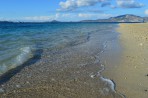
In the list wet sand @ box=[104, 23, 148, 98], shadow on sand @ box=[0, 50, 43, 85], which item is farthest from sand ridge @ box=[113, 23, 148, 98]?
shadow on sand @ box=[0, 50, 43, 85]

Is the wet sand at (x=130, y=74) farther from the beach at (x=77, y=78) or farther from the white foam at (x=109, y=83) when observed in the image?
the white foam at (x=109, y=83)

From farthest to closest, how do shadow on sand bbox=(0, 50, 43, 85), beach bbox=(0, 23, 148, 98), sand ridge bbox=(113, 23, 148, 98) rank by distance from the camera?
shadow on sand bbox=(0, 50, 43, 85) < sand ridge bbox=(113, 23, 148, 98) < beach bbox=(0, 23, 148, 98)

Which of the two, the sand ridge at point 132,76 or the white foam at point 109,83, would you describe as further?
the white foam at point 109,83

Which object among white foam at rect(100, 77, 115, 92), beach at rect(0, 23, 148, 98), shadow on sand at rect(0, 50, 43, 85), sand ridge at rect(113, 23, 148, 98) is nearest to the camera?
beach at rect(0, 23, 148, 98)

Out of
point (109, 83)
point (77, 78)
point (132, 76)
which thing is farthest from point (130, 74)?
point (77, 78)

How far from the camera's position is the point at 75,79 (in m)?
8.91

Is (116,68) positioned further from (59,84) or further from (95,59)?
(59,84)

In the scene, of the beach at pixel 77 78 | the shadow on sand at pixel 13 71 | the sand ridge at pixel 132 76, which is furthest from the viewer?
the shadow on sand at pixel 13 71

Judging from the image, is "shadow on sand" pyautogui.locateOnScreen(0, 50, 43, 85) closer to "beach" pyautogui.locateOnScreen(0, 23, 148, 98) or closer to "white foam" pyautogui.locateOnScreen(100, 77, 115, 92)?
"beach" pyautogui.locateOnScreen(0, 23, 148, 98)

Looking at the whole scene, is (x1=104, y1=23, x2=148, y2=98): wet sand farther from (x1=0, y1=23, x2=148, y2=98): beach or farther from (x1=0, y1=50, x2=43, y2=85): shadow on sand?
(x1=0, y1=50, x2=43, y2=85): shadow on sand

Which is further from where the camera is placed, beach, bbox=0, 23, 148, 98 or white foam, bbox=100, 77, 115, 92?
white foam, bbox=100, 77, 115, 92

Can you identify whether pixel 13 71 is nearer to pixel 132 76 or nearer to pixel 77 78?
pixel 77 78

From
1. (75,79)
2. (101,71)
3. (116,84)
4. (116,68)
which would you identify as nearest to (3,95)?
(75,79)

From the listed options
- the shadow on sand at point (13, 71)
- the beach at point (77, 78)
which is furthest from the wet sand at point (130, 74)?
the shadow on sand at point (13, 71)
